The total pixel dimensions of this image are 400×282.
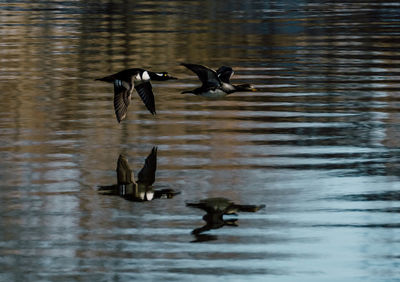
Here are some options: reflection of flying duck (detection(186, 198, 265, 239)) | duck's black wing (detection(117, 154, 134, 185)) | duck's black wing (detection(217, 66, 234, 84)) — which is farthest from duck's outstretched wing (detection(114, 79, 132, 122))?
reflection of flying duck (detection(186, 198, 265, 239))

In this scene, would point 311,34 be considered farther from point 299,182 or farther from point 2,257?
point 2,257

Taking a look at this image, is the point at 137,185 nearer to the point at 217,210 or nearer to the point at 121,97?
the point at 217,210

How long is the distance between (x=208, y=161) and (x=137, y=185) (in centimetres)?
156

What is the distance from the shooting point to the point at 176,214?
40.6 feet

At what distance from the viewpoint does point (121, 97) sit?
56.4ft

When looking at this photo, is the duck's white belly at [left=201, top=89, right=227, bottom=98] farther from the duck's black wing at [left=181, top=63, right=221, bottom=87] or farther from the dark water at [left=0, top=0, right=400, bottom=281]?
the dark water at [left=0, top=0, right=400, bottom=281]

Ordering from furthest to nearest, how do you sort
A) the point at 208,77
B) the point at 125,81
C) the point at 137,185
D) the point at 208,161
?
1. the point at 125,81
2. the point at 208,77
3. the point at 208,161
4. the point at 137,185

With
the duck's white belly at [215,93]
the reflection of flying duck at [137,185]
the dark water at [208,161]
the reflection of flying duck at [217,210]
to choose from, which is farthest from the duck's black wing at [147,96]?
the reflection of flying duck at [217,210]

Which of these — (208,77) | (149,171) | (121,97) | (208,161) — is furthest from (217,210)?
(121,97)

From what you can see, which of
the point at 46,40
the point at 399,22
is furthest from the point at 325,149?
the point at 399,22

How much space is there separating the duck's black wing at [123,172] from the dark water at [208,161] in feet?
0.42

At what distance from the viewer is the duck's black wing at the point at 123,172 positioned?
1413cm

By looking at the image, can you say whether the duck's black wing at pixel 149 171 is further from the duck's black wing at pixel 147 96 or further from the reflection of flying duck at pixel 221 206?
the duck's black wing at pixel 147 96

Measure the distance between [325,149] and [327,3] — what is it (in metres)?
→ 33.0
